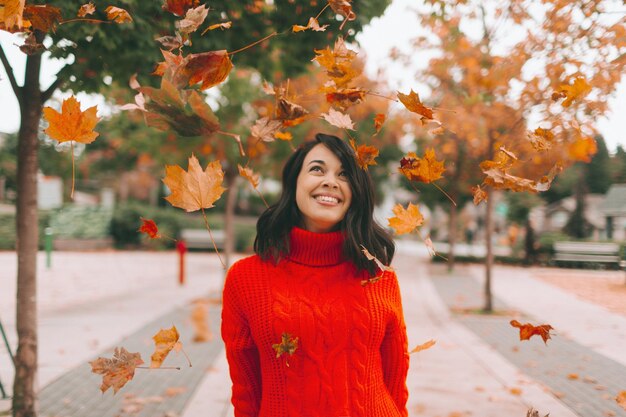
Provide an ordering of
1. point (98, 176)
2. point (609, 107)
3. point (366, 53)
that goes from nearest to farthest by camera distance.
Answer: point (609, 107)
point (366, 53)
point (98, 176)

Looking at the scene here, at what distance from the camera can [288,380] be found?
6.59ft

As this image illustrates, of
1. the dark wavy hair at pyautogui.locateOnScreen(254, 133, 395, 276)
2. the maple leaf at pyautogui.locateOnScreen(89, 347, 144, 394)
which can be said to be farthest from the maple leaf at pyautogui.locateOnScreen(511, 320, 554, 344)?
the maple leaf at pyautogui.locateOnScreen(89, 347, 144, 394)

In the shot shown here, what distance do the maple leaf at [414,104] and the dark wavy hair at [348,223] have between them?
44 cm

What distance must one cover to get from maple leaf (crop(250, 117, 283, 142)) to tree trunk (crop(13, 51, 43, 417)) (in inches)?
100

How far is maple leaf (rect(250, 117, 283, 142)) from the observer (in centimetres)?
202

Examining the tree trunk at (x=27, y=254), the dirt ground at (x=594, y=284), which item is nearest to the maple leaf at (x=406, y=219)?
the tree trunk at (x=27, y=254)

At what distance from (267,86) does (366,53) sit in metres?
11.4

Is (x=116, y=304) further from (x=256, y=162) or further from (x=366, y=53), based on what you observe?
(x=366, y=53)

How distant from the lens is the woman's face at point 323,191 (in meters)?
2.18

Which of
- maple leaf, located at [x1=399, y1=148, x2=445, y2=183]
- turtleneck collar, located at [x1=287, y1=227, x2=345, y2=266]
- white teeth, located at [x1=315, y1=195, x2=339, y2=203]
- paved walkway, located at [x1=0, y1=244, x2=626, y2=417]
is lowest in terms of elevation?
paved walkway, located at [x1=0, y1=244, x2=626, y2=417]

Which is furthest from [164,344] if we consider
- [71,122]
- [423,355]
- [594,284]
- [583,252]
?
[583,252]

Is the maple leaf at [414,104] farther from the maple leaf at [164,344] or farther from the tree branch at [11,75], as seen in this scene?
the tree branch at [11,75]

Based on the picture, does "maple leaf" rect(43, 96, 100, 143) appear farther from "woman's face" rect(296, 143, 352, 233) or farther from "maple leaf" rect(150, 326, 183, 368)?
"woman's face" rect(296, 143, 352, 233)

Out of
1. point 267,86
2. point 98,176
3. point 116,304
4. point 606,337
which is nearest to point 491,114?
point 606,337
